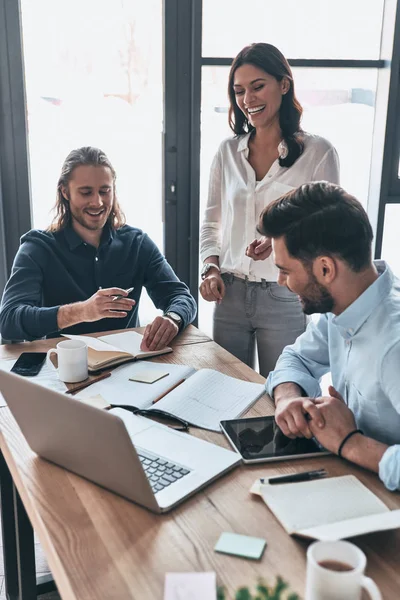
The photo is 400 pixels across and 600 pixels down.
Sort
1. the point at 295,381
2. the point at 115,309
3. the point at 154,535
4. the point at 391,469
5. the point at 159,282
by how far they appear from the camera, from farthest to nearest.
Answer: the point at 159,282, the point at 115,309, the point at 295,381, the point at 391,469, the point at 154,535

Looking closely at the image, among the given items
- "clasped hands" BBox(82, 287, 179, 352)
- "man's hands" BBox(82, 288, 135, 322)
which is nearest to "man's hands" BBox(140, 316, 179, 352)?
"clasped hands" BBox(82, 287, 179, 352)

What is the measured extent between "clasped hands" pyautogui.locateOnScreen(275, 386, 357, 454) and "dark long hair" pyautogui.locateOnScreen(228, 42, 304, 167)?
1.10m

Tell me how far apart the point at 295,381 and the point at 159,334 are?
1.86ft

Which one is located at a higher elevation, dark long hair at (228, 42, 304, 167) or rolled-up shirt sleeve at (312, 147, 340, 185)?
dark long hair at (228, 42, 304, 167)

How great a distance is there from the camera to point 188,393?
1.50 meters

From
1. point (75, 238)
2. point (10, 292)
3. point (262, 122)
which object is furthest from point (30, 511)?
point (262, 122)

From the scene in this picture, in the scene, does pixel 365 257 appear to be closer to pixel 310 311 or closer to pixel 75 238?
pixel 310 311

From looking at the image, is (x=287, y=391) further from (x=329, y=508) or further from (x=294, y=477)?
(x=329, y=508)

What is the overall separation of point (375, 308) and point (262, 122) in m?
1.08

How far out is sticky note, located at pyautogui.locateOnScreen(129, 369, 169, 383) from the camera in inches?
63.0

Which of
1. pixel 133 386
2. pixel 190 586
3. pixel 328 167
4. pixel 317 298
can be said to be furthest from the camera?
pixel 328 167

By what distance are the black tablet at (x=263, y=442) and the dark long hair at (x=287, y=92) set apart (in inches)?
43.2

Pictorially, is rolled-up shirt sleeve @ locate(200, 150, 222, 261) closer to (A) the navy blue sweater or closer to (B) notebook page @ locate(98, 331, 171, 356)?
(A) the navy blue sweater

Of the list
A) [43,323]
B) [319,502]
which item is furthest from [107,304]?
[319,502]
